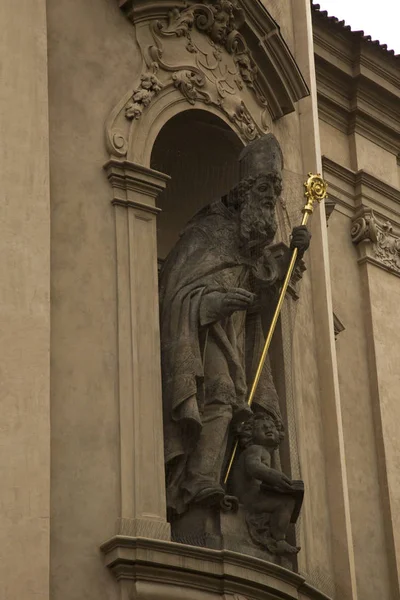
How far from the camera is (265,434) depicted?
1101cm

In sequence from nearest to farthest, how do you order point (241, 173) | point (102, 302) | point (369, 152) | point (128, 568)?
1. point (128, 568)
2. point (102, 302)
3. point (241, 173)
4. point (369, 152)

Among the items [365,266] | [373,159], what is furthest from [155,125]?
[373,159]

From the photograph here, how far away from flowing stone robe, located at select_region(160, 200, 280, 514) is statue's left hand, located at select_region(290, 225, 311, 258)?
169 millimetres

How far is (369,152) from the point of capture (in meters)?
15.7

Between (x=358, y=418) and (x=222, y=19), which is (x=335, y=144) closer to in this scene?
(x=358, y=418)

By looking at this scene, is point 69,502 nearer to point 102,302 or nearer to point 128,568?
point 128,568

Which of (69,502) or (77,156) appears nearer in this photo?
(69,502)

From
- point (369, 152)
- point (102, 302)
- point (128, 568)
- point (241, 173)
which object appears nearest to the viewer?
point (128, 568)

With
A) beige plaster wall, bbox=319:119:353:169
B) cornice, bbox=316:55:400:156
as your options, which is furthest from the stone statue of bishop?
cornice, bbox=316:55:400:156

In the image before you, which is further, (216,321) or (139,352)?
(216,321)

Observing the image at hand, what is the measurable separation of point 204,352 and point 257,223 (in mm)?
881

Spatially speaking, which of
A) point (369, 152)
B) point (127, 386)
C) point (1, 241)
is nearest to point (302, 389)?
point (127, 386)

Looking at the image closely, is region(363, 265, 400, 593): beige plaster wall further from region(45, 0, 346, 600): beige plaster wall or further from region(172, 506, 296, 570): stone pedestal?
region(172, 506, 296, 570): stone pedestal

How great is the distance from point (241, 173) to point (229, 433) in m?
1.63
